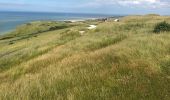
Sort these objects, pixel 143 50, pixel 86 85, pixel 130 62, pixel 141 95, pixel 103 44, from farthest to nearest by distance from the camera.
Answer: pixel 103 44
pixel 143 50
pixel 130 62
pixel 86 85
pixel 141 95

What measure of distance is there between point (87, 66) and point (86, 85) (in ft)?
8.24

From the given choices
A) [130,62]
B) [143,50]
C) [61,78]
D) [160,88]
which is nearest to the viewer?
[160,88]

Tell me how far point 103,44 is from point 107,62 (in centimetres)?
839

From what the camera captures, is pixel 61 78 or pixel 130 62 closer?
pixel 61 78

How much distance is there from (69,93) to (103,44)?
11.7 metres

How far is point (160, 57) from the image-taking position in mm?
9672

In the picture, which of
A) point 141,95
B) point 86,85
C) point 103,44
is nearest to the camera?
point 141,95

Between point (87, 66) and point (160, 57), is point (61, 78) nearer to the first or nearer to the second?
point (87, 66)

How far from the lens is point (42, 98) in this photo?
21.1 feet

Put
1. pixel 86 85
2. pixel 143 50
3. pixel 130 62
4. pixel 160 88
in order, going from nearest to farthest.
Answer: pixel 160 88, pixel 86 85, pixel 130 62, pixel 143 50

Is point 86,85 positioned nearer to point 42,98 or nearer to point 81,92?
point 81,92

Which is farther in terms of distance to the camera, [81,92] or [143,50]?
[143,50]

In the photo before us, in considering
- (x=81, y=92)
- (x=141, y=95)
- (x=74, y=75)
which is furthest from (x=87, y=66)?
(x=141, y=95)

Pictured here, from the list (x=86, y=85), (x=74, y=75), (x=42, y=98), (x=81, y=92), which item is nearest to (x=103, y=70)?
(x=74, y=75)
